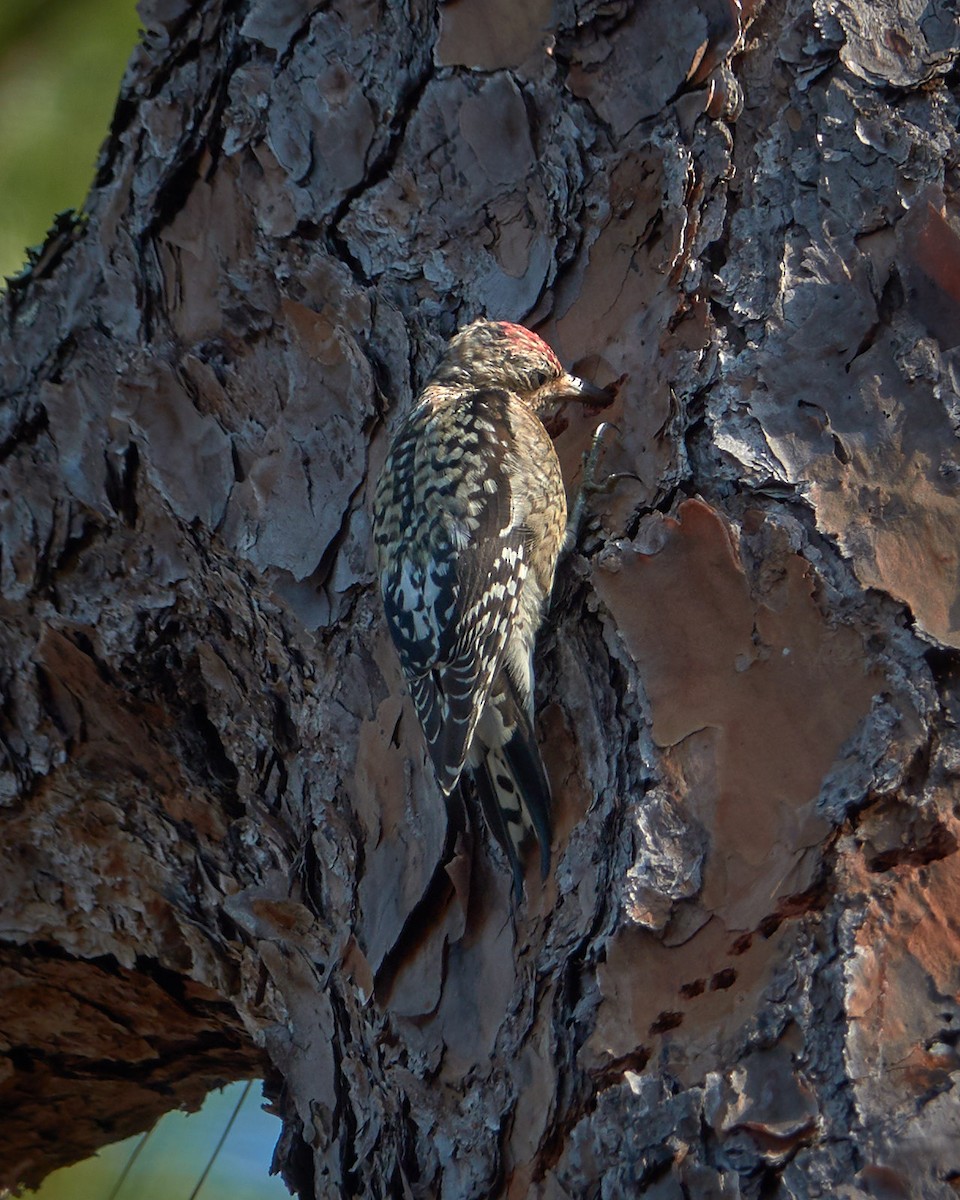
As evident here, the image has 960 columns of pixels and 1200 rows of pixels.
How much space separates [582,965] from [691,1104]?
0.26 m

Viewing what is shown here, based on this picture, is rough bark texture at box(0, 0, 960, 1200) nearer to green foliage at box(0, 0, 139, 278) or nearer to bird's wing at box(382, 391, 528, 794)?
bird's wing at box(382, 391, 528, 794)

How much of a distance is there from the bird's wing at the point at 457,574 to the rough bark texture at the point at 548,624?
0.10 m

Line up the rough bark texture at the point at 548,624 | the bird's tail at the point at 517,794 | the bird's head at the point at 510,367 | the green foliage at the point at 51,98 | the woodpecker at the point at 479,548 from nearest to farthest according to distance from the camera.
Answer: the rough bark texture at the point at 548,624, the bird's tail at the point at 517,794, the woodpecker at the point at 479,548, the bird's head at the point at 510,367, the green foliage at the point at 51,98

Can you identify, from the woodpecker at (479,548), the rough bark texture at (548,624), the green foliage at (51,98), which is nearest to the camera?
the rough bark texture at (548,624)

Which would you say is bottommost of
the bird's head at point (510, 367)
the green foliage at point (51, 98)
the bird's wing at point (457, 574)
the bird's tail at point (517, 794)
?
the bird's tail at point (517, 794)

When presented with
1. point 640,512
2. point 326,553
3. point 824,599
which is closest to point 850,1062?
point 824,599

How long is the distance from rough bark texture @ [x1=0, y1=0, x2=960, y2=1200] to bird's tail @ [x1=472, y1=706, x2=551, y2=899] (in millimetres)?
42

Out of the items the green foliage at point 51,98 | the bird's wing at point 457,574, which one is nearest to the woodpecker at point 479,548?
the bird's wing at point 457,574

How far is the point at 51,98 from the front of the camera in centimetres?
297

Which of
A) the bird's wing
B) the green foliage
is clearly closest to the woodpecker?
the bird's wing

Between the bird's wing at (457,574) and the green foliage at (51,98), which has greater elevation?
the green foliage at (51,98)

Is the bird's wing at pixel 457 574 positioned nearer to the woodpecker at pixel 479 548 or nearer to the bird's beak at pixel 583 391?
the woodpecker at pixel 479 548

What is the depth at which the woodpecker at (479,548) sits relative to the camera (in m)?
1.86

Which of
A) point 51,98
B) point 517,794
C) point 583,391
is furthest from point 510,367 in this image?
point 51,98
